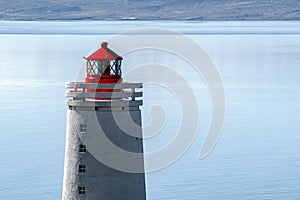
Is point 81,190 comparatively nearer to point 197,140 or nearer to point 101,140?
point 101,140

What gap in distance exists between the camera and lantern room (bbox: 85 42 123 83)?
9047 millimetres

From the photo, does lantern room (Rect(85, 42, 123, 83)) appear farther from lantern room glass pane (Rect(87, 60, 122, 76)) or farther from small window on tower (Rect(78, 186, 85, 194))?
small window on tower (Rect(78, 186, 85, 194))

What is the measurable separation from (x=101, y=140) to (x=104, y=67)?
0.72m

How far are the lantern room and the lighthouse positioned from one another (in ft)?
0.07

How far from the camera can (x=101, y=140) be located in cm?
891

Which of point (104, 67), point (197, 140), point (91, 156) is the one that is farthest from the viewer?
point (197, 140)

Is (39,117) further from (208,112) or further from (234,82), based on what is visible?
(234,82)

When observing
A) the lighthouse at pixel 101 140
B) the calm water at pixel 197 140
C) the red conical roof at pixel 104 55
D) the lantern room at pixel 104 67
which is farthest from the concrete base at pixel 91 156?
the calm water at pixel 197 140

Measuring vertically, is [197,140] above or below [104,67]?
above

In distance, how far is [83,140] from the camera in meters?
8.90

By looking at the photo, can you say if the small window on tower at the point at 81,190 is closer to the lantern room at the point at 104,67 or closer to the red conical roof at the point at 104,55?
the lantern room at the point at 104,67

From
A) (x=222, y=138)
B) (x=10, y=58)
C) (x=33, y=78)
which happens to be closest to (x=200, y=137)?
(x=222, y=138)

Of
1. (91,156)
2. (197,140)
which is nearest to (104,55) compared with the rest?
(91,156)

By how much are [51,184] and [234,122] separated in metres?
12.4
